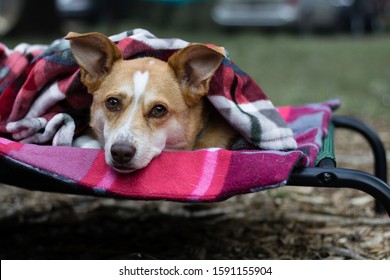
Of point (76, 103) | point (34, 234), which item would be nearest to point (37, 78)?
point (76, 103)

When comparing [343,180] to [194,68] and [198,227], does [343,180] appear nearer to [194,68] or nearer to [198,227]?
[194,68]

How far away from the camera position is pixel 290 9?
13844mm

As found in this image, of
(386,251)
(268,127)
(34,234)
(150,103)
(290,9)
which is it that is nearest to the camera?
(150,103)

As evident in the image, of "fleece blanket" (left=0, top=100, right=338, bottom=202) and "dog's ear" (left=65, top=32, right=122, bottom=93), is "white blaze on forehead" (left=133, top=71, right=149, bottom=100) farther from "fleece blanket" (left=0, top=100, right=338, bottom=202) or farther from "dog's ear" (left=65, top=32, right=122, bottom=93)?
"fleece blanket" (left=0, top=100, right=338, bottom=202)

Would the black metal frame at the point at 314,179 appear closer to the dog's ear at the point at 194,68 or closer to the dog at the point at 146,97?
the dog at the point at 146,97

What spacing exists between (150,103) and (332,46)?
30.5 ft

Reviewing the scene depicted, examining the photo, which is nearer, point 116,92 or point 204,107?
point 116,92

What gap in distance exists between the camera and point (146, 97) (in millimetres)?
2557

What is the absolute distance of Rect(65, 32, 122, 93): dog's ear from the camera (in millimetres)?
2688

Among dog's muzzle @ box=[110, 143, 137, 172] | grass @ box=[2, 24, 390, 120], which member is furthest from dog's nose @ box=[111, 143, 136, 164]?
grass @ box=[2, 24, 390, 120]

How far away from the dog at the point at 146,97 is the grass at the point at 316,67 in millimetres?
4076

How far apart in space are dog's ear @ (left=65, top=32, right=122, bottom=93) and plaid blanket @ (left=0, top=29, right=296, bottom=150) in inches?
4.3

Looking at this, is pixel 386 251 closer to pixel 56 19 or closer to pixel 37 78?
pixel 37 78

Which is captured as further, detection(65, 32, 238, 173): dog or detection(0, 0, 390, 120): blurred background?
detection(0, 0, 390, 120): blurred background
